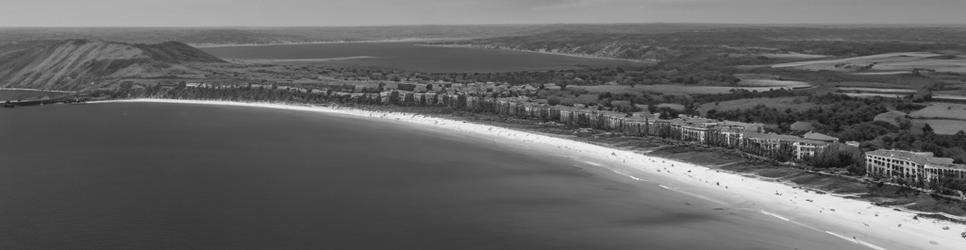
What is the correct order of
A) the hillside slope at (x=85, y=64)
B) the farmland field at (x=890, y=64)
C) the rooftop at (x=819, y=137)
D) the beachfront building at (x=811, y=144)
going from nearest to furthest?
the beachfront building at (x=811, y=144)
the rooftop at (x=819, y=137)
the farmland field at (x=890, y=64)
the hillside slope at (x=85, y=64)

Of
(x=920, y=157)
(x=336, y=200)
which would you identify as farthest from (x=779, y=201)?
(x=336, y=200)

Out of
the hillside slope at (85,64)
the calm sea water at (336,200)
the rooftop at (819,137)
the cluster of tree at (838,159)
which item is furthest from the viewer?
the hillside slope at (85,64)

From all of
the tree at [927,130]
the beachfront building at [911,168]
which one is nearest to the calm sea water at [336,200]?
the beachfront building at [911,168]

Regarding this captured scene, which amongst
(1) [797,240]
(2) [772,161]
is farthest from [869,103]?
(1) [797,240]

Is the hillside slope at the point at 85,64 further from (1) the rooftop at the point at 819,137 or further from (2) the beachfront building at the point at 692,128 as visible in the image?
(1) the rooftop at the point at 819,137

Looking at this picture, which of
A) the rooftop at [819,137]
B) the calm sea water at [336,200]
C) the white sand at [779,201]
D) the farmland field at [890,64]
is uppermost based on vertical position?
the farmland field at [890,64]

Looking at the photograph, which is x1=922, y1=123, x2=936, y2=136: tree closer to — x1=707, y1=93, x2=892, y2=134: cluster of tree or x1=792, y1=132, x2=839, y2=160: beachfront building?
x1=707, y1=93, x2=892, y2=134: cluster of tree

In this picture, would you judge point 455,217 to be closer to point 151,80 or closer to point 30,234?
point 30,234

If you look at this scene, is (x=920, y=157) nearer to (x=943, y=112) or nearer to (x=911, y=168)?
(x=911, y=168)
